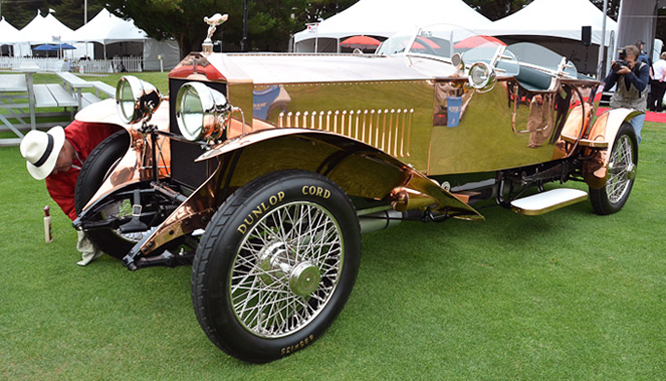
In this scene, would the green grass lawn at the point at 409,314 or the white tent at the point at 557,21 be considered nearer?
the green grass lawn at the point at 409,314

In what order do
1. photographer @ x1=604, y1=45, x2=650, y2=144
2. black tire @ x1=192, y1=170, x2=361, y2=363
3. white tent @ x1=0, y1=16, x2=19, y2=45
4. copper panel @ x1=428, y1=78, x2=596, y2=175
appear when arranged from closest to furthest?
black tire @ x1=192, y1=170, x2=361, y2=363, copper panel @ x1=428, y1=78, x2=596, y2=175, photographer @ x1=604, y1=45, x2=650, y2=144, white tent @ x1=0, y1=16, x2=19, y2=45

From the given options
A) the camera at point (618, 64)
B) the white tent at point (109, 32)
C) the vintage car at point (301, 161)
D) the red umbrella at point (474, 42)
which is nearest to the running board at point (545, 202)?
the vintage car at point (301, 161)

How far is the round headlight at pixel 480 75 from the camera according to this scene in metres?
3.49

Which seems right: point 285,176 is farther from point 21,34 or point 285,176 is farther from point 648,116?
point 21,34

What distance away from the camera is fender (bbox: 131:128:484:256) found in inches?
101

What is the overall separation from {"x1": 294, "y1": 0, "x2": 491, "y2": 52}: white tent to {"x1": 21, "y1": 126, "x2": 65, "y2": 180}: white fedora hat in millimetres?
15242

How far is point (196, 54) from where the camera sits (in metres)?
2.99

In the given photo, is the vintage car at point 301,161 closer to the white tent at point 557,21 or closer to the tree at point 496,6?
the white tent at point 557,21

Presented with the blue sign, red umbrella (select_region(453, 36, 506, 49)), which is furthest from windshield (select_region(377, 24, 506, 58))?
the blue sign

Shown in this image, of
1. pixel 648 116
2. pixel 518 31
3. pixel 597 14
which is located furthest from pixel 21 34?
pixel 648 116

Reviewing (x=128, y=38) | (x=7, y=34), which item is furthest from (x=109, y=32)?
(x=7, y=34)

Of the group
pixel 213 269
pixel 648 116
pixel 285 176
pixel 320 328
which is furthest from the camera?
pixel 648 116

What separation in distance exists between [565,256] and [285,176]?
2.64 meters

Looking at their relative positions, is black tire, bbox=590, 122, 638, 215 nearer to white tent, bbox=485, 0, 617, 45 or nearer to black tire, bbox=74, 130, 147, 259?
black tire, bbox=74, 130, 147, 259
